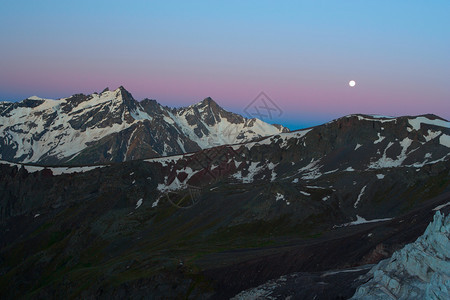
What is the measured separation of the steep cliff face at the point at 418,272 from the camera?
186ft

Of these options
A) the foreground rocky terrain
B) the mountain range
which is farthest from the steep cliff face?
the foreground rocky terrain

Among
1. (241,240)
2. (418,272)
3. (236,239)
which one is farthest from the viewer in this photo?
(236,239)

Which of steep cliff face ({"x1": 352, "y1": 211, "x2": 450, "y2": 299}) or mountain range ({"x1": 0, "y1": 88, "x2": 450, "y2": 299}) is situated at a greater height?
steep cliff face ({"x1": 352, "y1": 211, "x2": 450, "y2": 299})

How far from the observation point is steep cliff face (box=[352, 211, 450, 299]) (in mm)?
56812

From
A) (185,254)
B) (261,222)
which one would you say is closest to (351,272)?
(185,254)

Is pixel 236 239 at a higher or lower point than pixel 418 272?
lower

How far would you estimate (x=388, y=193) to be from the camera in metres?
151

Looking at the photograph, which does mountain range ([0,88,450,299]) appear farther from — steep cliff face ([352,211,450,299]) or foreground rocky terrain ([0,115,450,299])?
steep cliff face ([352,211,450,299])

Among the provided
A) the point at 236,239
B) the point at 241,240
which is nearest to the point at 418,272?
the point at 241,240

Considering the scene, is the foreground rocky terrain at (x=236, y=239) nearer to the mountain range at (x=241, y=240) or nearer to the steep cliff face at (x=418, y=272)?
the mountain range at (x=241, y=240)

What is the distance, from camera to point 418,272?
6094cm

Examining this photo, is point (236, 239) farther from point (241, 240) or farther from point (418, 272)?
point (418, 272)

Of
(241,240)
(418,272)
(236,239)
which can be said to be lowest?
(236,239)

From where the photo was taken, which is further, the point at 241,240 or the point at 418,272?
the point at 241,240
